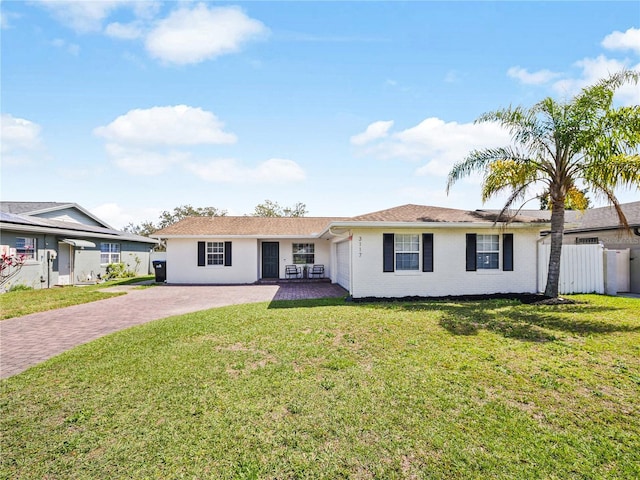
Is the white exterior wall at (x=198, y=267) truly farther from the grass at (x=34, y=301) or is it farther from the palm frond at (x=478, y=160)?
the palm frond at (x=478, y=160)

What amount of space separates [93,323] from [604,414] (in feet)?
33.3

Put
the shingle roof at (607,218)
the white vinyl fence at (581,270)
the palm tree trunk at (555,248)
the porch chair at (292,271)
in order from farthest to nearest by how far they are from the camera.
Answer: the porch chair at (292,271), the shingle roof at (607,218), the white vinyl fence at (581,270), the palm tree trunk at (555,248)

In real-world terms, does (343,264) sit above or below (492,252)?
below

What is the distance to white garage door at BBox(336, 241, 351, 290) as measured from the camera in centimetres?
1379

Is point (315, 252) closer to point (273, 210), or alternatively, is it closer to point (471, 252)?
point (471, 252)

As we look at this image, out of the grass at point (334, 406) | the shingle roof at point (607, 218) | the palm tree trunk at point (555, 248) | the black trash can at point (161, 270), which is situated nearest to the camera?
the grass at point (334, 406)

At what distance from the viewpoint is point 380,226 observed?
11164 mm

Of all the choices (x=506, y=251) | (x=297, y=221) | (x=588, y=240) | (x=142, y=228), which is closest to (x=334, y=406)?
(x=506, y=251)

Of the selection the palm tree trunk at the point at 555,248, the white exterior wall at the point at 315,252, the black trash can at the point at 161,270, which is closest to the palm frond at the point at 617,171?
the palm tree trunk at the point at 555,248

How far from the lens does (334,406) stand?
12.8 ft

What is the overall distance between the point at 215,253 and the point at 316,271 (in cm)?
575

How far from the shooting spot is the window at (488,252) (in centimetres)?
1203

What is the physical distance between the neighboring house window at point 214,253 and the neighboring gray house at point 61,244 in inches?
261

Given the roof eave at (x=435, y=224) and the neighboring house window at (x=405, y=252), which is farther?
the neighboring house window at (x=405, y=252)
